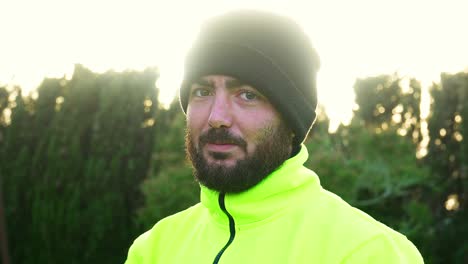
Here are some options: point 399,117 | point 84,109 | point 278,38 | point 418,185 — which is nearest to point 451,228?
point 418,185

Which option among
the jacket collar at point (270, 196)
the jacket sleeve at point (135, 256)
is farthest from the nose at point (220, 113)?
the jacket sleeve at point (135, 256)

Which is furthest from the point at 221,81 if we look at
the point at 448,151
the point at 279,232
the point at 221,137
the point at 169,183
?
the point at 448,151

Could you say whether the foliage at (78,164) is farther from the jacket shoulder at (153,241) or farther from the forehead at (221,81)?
the forehead at (221,81)

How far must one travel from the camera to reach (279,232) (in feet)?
6.28

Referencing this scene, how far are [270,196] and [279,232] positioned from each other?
131mm

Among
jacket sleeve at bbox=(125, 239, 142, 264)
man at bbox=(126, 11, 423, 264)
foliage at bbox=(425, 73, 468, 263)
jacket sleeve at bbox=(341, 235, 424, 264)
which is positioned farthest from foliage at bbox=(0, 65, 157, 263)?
jacket sleeve at bbox=(341, 235, 424, 264)

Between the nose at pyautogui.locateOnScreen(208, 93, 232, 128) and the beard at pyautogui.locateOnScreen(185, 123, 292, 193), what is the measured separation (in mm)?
24

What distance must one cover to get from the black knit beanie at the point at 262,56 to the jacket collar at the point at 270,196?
183 mm

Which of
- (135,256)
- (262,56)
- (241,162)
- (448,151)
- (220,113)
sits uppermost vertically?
(262,56)

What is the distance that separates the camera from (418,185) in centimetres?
1049

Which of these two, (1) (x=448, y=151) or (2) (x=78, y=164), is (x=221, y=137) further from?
(1) (x=448, y=151)

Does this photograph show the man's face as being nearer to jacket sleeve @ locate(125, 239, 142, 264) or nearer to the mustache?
the mustache

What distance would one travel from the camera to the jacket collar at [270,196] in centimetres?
197

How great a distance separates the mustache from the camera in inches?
78.7
